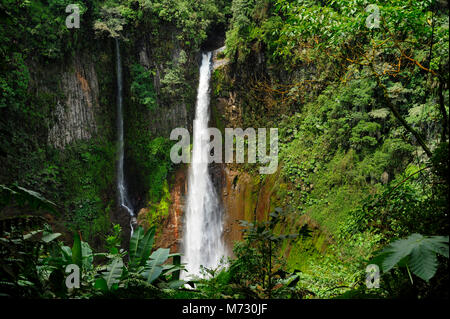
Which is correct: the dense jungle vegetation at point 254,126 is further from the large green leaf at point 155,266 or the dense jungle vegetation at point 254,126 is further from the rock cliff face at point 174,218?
the rock cliff face at point 174,218

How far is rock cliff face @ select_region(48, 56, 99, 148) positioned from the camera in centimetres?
1182

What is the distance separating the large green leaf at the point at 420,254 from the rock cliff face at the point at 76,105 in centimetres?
1269

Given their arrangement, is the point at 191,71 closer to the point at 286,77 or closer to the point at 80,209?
the point at 286,77

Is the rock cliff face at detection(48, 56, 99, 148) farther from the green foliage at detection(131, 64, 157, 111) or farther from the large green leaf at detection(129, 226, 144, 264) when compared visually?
the large green leaf at detection(129, 226, 144, 264)

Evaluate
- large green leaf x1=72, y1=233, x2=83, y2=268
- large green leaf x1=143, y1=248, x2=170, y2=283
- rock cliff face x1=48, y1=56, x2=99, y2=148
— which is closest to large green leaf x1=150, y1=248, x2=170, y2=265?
large green leaf x1=143, y1=248, x2=170, y2=283

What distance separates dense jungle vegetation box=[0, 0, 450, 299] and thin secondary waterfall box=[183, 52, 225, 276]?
2.27ft

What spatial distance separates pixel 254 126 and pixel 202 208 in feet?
11.7

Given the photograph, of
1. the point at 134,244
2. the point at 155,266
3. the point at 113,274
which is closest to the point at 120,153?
the point at 134,244

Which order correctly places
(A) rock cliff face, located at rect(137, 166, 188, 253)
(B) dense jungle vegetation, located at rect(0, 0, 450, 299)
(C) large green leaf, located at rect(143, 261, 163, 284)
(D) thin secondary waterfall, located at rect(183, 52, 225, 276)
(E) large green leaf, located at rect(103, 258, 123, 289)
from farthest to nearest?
(A) rock cliff face, located at rect(137, 166, 188, 253)
(D) thin secondary waterfall, located at rect(183, 52, 225, 276)
(C) large green leaf, located at rect(143, 261, 163, 284)
(E) large green leaf, located at rect(103, 258, 123, 289)
(B) dense jungle vegetation, located at rect(0, 0, 450, 299)

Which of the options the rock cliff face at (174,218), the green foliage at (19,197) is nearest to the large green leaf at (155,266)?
the green foliage at (19,197)

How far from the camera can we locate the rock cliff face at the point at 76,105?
11.8 meters

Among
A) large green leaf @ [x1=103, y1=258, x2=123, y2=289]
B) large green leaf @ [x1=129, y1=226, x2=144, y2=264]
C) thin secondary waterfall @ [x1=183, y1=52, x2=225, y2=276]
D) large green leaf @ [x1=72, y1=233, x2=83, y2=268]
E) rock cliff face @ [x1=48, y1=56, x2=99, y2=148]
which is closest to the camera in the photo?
large green leaf @ [x1=103, y1=258, x2=123, y2=289]

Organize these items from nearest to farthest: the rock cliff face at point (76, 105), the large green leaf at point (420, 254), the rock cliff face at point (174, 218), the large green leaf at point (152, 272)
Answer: the large green leaf at point (420, 254), the large green leaf at point (152, 272), the rock cliff face at point (174, 218), the rock cliff face at point (76, 105)
